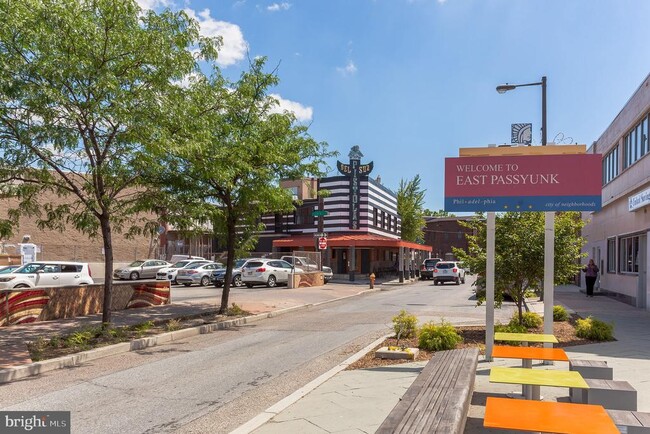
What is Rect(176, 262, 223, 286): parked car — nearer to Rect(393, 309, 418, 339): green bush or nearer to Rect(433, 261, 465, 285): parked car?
Rect(433, 261, 465, 285): parked car

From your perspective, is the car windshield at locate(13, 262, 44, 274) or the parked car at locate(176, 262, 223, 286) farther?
the parked car at locate(176, 262, 223, 286)

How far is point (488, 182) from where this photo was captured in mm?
9250

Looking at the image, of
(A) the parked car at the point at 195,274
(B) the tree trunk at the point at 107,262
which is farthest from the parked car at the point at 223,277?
(B) the tree trunk at the point at 107,262

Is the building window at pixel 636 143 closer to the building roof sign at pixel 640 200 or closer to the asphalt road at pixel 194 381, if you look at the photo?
the building roof sign at pixel 640 200

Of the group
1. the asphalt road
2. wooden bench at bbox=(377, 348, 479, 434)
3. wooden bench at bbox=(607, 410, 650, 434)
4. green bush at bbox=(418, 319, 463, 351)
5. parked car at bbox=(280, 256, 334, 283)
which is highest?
parked car at bbox=(280, 256, 334, 283)

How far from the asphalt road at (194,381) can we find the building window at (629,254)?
12.1 meters

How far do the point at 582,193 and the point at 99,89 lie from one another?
860cm

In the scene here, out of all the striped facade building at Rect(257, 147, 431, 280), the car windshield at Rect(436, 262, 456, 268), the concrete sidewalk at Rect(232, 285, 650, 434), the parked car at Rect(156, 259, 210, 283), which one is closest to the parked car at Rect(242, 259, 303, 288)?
the parked car at Rect(156, 259, 210, 283)

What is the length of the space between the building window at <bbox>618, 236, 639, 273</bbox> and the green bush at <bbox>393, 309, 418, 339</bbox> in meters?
13.2

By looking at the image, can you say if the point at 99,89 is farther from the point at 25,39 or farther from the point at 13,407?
the point at 13,407

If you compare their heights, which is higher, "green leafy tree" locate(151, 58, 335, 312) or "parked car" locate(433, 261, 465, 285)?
"green leafy tree" locate(151, 58, 335, 312)

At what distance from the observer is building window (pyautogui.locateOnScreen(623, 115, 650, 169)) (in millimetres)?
19328

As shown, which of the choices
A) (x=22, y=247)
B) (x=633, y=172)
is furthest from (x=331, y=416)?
(x=22, y=247)

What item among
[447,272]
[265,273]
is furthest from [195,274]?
[447,272]
